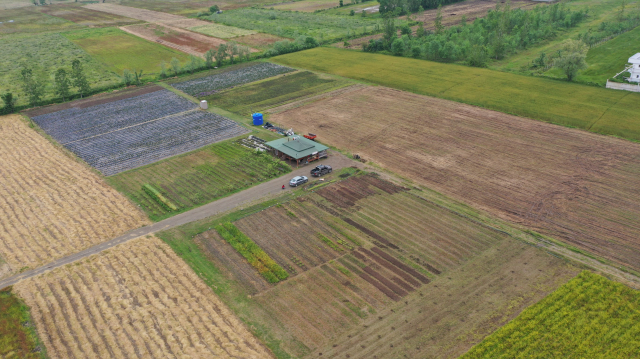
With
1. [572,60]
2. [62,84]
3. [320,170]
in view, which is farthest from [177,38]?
[572,60]

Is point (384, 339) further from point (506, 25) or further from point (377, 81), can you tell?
point (506, 25)

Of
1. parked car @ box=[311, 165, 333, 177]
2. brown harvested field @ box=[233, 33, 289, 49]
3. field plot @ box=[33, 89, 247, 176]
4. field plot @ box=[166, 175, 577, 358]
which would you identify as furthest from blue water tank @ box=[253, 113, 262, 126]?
brown harvested field @ box=[233, 33, 289, 49]

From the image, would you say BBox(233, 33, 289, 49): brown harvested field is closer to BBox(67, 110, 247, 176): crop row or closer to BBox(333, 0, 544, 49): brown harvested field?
BBox(333, 0, 544, 49): brown harvested field

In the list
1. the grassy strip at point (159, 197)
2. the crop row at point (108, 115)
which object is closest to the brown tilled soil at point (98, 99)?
the crop row at point (108, 115)

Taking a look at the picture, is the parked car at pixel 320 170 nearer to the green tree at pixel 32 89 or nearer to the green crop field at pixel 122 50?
the green tree at pixel 32 89

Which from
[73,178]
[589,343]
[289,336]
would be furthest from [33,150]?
[589,343]
